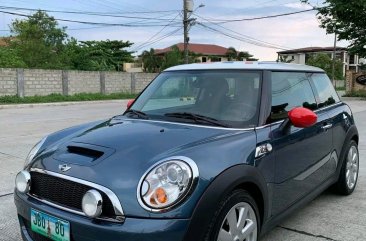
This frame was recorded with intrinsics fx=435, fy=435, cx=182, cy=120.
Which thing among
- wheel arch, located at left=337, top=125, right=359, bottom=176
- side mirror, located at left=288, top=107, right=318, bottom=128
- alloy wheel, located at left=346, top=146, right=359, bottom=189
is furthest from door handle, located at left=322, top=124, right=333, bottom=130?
side mirror, located at left=288, top=107, right=318, bottom=128

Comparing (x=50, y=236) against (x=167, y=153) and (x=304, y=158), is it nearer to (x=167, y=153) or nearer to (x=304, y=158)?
(x=167, y=153)

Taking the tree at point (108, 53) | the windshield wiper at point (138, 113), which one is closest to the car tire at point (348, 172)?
the windshield wiper at point (138, 113)

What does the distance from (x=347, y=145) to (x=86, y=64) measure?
3798 centimetres

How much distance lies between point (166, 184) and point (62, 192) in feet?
2.30

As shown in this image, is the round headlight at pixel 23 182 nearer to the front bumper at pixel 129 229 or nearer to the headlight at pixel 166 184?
the front bumper at pixel 129 229

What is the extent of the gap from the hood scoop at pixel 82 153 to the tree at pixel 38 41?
114 ft

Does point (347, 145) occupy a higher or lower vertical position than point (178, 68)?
lower

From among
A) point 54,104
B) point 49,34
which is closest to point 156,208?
point 54,104

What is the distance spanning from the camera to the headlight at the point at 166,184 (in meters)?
2.53

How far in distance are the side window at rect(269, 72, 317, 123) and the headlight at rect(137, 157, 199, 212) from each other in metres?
1.18

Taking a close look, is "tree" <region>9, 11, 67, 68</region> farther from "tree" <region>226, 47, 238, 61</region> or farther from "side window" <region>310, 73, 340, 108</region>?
"side window" <region>310, 73, 340, 108</region>

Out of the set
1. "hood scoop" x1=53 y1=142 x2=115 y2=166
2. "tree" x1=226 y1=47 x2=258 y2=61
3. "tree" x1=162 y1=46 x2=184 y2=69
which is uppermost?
"tree" x1=226 y1=47 x2=258 y2=61

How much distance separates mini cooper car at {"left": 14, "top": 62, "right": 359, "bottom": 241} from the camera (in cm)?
254

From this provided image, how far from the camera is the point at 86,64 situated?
40.9 meters
